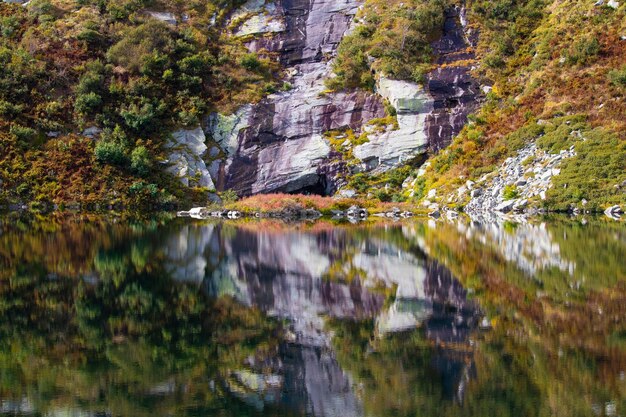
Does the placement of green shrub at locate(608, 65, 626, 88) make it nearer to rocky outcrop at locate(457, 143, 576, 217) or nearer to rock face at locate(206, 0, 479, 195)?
rocky outcrop at locate(457, 143, 576, 217)

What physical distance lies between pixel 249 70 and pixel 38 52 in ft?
79.4

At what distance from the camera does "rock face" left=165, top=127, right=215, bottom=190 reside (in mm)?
66438

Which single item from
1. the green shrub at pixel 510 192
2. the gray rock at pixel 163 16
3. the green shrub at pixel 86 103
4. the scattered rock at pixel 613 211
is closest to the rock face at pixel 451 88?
the green shrub at pixel 510 192

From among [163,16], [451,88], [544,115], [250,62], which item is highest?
[163,16]

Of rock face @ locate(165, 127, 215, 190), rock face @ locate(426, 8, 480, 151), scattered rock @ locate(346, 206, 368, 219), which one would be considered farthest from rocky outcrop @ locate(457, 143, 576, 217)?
rock face @ locate(165, 127, 215, 190)

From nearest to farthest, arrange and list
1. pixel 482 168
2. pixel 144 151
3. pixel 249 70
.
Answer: pixel 482 168 < pixel 144 151 < pixel 249 70

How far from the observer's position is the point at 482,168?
5706 centimetres

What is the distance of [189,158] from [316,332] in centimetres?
5646

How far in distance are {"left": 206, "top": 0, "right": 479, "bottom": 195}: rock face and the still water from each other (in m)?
41.3

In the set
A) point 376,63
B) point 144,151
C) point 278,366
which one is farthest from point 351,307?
point 376,63

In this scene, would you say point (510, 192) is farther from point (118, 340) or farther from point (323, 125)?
point (118, 340)

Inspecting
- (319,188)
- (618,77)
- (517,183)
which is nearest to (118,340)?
(517,183)

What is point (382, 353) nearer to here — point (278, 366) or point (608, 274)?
point (278, 366)

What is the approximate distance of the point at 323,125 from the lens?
2795 inches
